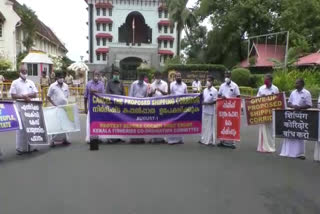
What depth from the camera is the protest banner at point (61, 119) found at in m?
9.17

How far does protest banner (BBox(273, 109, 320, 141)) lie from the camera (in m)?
7.98

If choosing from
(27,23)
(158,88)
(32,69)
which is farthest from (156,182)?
(27,23)

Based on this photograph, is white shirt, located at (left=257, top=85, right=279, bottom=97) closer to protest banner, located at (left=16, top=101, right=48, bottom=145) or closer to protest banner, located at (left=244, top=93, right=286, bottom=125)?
protest banner, located at (left=244, top=93, right=286, bottom=125)

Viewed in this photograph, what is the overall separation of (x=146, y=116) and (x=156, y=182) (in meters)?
3.40

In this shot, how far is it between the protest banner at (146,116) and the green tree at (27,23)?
38.0m

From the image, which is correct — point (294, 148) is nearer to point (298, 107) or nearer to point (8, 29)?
point (298, 107)

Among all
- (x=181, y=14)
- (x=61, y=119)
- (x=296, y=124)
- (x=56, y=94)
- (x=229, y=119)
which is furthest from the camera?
(x=181, y=14)

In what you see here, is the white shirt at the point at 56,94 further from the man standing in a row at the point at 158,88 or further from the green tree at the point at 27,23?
the green tree at the point at 27,23

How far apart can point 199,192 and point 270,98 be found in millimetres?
4041

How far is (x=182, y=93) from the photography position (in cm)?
1015

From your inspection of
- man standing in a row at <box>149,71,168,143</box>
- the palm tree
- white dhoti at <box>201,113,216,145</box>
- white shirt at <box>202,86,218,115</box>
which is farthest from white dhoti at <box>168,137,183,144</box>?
the palm tree

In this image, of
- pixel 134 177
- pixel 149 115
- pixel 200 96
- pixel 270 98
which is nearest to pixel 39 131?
pixel 149 115

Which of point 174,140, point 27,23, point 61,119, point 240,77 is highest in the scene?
point 27,23

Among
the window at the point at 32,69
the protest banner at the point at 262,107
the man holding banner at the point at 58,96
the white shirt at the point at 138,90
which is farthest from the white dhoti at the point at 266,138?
the window at the point at 32,69
